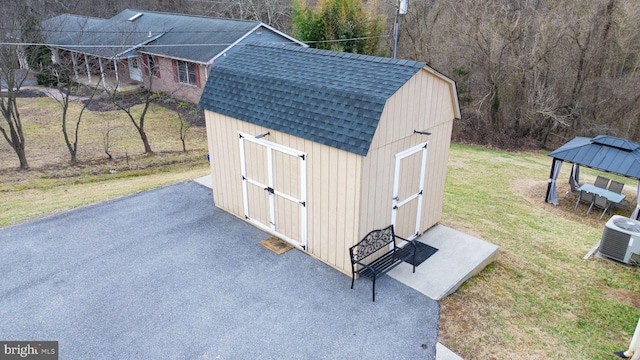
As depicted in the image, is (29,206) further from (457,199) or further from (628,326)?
(628,326)

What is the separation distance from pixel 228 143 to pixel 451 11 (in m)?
16.3

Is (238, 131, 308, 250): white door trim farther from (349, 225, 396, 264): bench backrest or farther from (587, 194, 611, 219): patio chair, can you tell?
(587, 194, 611, 219): patio chair

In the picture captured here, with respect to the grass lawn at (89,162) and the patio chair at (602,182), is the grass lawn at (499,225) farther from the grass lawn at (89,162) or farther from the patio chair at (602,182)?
the patio chair at (602,182)

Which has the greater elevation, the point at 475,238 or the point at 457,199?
the point at 475,238

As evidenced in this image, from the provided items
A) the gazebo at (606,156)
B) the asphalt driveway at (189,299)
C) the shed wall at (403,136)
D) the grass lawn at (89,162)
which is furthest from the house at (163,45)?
the gazebo at (606,156)

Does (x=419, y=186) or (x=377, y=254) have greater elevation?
(x=419, y=186)

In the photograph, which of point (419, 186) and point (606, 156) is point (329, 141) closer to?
point (419, 186)

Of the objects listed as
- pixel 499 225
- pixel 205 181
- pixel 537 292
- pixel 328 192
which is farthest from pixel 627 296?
pixel 205 181

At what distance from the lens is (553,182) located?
35.6 ft

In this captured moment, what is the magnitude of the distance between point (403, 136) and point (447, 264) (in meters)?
2.17

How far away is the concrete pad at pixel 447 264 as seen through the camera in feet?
19.6

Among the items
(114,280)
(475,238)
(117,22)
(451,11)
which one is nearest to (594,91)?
(451,11)

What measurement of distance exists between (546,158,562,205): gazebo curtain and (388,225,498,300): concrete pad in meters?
5.07

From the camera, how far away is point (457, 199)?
10227 mm
